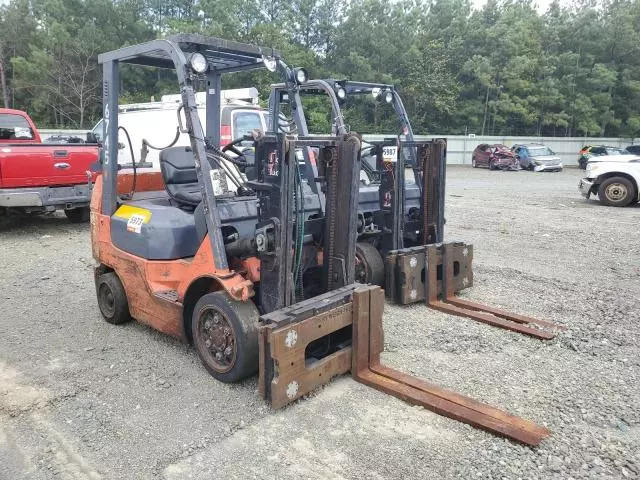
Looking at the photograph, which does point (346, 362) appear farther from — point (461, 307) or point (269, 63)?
point (269, 63)

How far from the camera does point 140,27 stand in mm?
41031

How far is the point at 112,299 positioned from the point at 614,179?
13.9 m

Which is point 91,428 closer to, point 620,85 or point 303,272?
point 303,272

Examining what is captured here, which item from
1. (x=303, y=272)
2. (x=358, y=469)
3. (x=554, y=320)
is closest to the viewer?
(x=358, y=469)

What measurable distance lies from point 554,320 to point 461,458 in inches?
112

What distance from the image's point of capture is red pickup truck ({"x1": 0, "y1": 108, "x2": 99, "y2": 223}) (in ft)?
29.0

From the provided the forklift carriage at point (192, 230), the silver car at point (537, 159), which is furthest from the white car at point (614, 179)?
the silver car at point (537, 159)

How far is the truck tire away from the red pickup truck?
506 inches

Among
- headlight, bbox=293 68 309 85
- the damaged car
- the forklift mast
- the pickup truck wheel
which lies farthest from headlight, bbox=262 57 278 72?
the damaged car

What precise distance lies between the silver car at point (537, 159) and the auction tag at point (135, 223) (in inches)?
1127

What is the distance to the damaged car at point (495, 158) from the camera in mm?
30266

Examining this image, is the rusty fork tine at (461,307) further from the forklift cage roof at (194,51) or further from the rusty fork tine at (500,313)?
the forklift cage roof at (194,51)

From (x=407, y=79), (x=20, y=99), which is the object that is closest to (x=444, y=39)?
(x=407, y=79)

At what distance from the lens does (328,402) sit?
3.70m
